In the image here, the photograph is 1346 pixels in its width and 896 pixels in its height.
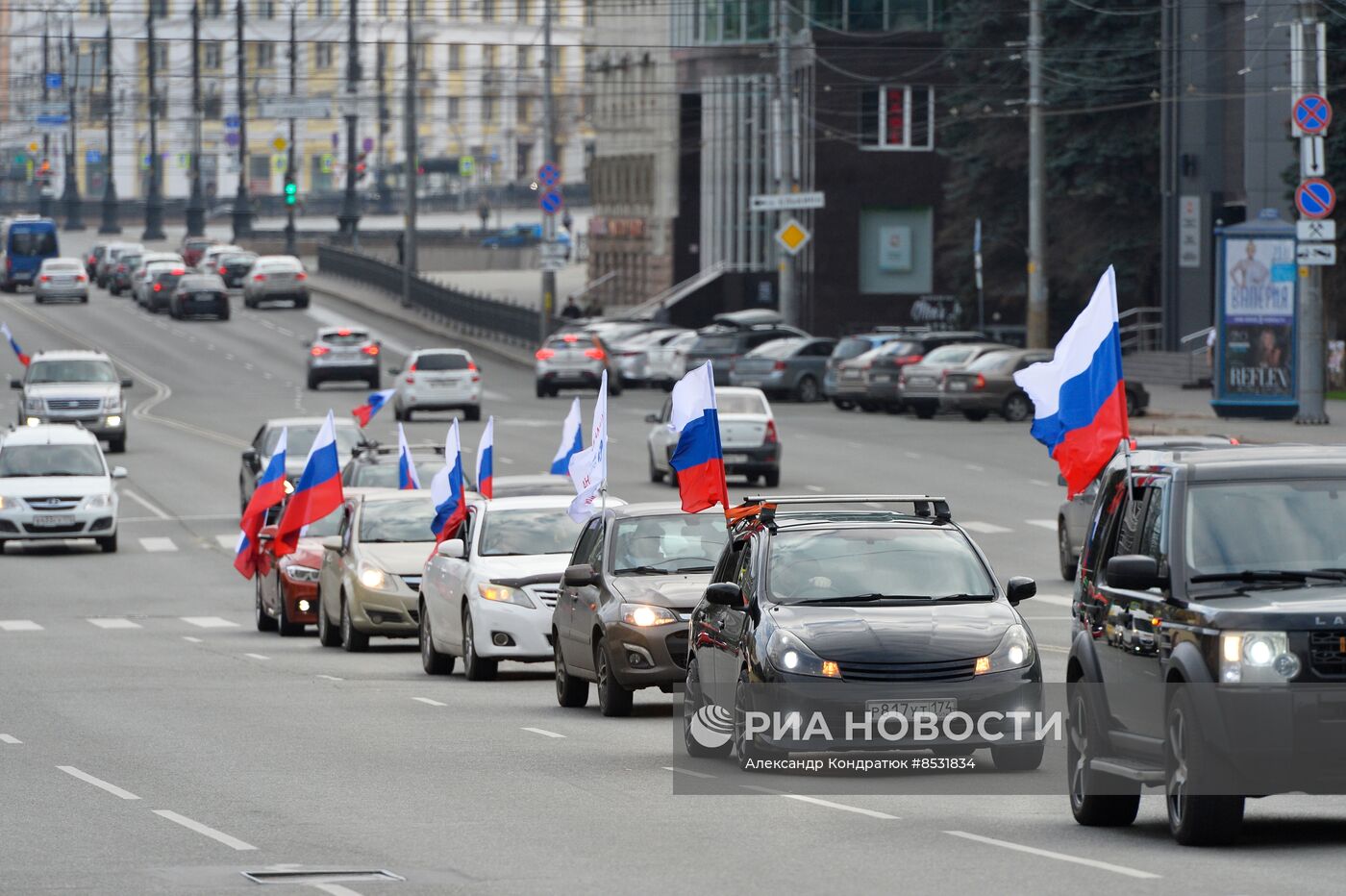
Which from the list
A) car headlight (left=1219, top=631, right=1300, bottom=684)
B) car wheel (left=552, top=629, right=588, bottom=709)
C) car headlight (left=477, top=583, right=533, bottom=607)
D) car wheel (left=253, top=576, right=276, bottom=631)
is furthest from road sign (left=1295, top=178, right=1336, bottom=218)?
car headlight (left=1219, top=631, right=1300, bottom=684)

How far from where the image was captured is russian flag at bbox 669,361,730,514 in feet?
55.2

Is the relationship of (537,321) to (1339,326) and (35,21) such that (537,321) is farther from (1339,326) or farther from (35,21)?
(35,21)

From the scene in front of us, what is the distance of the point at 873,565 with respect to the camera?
13.9 m

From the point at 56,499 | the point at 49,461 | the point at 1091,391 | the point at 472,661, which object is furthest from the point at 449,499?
the point at 49,461

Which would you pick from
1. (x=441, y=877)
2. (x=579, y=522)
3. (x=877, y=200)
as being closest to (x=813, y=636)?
(x=441, y=877)

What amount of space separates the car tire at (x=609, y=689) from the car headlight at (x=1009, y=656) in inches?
164

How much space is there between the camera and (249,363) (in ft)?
238

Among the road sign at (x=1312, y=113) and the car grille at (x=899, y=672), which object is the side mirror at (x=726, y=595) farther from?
the road sign at (x=1312, y=113)

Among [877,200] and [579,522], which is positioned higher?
[877,200]

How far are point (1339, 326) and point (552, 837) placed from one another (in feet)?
163

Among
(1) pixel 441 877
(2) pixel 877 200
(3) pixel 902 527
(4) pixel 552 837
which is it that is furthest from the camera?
(2) pixel 877 200

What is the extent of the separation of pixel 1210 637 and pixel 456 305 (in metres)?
76.7

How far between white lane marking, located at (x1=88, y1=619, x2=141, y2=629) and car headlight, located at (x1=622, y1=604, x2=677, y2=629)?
1172 centimetres

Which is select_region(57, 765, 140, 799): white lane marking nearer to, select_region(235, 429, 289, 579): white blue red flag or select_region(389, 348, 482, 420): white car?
select_region(235, 429, 289, 579): white blue red flag
